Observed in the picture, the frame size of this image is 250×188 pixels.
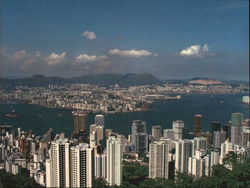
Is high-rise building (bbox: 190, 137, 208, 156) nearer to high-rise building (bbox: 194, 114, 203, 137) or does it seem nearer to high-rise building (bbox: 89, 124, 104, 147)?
high-rise building (bbox: 194, 114, 203, 137)

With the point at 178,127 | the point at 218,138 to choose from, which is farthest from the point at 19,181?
the point at 218,138

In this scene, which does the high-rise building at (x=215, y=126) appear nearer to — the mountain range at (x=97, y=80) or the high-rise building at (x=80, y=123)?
the mountain range at (x=97, y=80)

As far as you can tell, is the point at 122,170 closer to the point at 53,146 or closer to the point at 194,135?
the point at 53,146

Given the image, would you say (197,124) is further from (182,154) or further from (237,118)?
(182,154)

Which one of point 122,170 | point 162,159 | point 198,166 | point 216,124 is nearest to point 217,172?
point 198,166

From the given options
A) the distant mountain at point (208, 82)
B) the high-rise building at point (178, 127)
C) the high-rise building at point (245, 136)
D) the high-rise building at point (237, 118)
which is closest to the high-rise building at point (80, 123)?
the high-rise building at point (178, 127)
